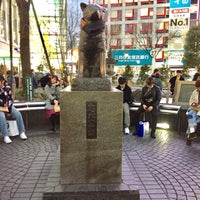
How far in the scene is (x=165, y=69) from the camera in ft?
76.9

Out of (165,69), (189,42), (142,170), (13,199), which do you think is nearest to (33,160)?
(13,199)

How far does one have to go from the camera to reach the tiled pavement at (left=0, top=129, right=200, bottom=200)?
3771 mm

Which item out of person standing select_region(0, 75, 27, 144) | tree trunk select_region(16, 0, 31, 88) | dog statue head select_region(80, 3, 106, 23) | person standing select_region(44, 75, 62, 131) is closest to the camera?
dog statue head select_region(80, 3, 106, 23)

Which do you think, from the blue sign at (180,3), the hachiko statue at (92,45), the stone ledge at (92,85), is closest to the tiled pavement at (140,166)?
the stone ledge at (92,85)

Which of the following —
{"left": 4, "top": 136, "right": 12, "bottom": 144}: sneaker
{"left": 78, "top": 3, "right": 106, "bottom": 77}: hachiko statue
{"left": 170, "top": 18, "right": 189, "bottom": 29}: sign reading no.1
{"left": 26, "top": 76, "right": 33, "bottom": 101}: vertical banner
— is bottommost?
{"left": 4, "top": 136, "right": 12, "bottom": 144}: sneaker

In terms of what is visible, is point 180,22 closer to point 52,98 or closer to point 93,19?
point 52,98

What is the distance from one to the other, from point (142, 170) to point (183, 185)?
79 centimetres

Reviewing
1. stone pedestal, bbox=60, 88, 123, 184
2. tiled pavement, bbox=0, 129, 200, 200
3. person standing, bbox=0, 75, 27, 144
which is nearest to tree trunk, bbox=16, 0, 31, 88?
person standing, bbox=0, 75, 27, 144

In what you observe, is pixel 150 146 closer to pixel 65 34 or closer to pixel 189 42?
pixel 65 34

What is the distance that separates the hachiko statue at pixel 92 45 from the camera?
3719 millimetres

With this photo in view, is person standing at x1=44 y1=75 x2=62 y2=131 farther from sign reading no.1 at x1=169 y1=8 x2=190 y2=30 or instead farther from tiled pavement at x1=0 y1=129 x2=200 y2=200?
sign reading no.1 at x1=169 y1=8 x2=190 y2=30

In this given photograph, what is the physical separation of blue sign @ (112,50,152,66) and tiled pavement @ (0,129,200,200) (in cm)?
486

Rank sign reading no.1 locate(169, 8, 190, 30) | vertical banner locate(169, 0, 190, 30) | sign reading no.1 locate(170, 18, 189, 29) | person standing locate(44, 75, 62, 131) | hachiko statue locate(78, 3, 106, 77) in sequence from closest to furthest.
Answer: hachiko statue locate(78, 3, 106, 77)
person standing locate(44, 75, 62, 131)
vertical banner locate(169, 0, 190, 30)
sign reading no.1 locate(169, 8, 190, 30)
sign reading no.1 locate(170, 18, 189, 29)

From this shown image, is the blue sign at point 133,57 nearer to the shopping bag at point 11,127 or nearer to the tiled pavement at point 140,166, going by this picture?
the tiled pavement at point 140,166
